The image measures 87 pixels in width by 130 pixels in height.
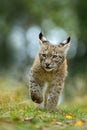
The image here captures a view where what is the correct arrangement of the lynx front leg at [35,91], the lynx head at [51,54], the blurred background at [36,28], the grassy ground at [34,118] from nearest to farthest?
the grassy ground at [34,118] → the lynx head at [51,54] → the lynx front leg at [35,91] → the blurred background at [36,28]

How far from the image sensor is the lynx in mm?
18297

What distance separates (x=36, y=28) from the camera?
47.8m

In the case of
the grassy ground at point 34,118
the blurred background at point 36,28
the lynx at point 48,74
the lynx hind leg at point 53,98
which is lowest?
the grassy ground at point 34,118

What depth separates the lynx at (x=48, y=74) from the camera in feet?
60.0

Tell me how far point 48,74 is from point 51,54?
1.54 feet

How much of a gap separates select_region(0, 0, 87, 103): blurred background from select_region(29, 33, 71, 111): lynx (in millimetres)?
19633

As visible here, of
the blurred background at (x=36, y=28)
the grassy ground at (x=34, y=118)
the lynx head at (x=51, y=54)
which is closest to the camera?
the grassy ground at (x=34, y=118)

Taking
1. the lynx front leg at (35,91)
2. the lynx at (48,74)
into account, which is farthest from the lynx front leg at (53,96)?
the lynx front leg at (35,91)

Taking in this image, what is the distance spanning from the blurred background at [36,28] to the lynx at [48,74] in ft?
64.4

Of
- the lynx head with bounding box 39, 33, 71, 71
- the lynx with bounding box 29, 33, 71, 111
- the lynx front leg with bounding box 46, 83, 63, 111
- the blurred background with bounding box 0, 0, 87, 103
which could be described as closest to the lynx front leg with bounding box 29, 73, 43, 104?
the lynx with bounding box 29, 33, 71, 111

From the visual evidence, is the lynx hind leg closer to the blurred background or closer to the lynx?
the lynx

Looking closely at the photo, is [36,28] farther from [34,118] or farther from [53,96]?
[34,118]

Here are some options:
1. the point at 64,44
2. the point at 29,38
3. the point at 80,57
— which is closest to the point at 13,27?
the point at 29,38

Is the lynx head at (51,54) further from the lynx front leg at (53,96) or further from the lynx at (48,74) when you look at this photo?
the lynx front leg at (53,96)
